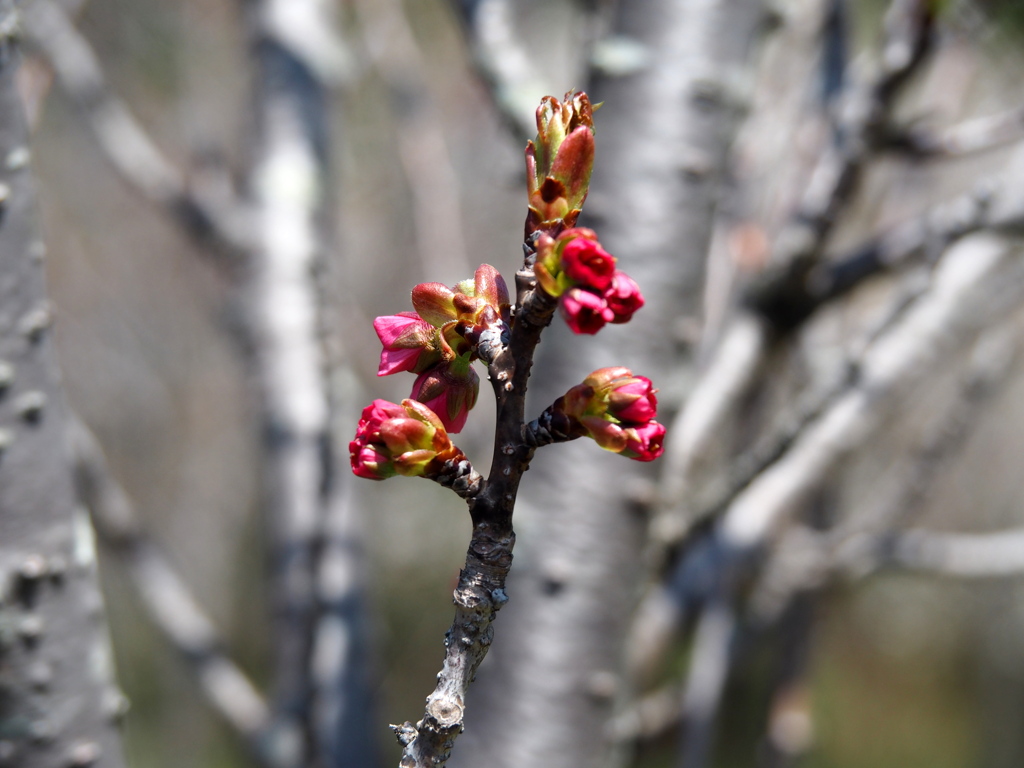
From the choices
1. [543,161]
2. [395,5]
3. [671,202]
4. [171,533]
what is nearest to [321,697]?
[671,202]

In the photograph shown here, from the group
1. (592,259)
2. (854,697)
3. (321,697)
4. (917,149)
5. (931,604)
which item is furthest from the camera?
(931,604)

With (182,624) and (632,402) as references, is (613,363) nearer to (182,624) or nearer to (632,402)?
(632,402)

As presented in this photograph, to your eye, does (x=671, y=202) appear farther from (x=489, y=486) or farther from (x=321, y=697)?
(x=321, y=697)

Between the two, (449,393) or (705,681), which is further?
(705,681)

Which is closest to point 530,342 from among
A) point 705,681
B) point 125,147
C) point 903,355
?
point 903,355

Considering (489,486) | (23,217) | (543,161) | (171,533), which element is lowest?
(489,486)

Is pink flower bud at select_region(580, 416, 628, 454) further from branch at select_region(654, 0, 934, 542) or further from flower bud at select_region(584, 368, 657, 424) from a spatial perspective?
branch at select_region(654, 0, 934, 542)
